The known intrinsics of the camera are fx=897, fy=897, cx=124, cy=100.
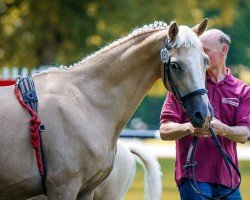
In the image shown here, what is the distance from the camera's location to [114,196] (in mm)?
8297

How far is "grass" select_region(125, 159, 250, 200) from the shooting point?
14.5 metres

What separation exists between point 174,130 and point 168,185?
1014 centimetres

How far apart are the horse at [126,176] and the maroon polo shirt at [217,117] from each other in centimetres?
105

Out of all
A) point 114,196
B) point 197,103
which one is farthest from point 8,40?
point 197,103

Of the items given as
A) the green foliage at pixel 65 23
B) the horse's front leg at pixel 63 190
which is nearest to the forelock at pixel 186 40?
the horse's front leg at pixel 63 190

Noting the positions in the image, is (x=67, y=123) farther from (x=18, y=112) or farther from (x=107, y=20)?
(x=107, y=20)

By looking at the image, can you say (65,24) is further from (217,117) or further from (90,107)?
(90,107)

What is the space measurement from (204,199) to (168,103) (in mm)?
834

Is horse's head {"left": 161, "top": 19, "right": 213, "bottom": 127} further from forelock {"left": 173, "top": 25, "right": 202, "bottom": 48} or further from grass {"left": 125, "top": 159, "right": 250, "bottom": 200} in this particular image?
grass {"left": 125, "top": 159, "right": 250, "bottom": 200}

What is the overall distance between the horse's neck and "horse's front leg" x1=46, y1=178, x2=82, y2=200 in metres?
0.61

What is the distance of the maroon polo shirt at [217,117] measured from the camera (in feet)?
23.8

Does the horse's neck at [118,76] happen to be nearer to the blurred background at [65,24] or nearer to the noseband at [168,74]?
the noseband at [168,74]

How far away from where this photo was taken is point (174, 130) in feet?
23.3

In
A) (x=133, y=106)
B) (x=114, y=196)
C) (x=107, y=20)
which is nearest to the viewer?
(x=133, y=106)
